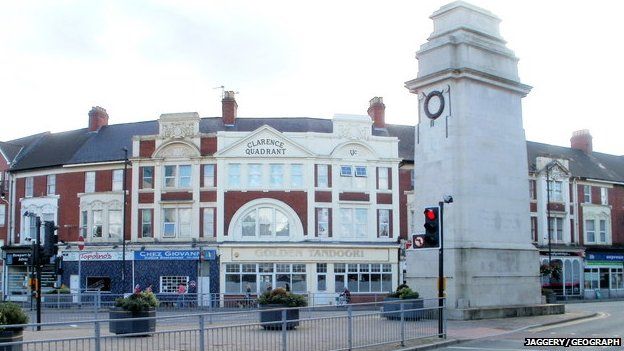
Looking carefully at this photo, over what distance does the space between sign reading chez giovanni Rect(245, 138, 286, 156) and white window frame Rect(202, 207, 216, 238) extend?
14.9ft

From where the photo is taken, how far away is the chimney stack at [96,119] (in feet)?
174

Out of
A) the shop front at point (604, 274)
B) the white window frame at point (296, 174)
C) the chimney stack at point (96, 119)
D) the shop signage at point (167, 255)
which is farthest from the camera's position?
the shop front at point (604, 274)

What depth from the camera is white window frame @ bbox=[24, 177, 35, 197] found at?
5162 cm

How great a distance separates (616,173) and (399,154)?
24518 millimetres

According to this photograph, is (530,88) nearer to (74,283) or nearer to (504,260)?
(504,260)

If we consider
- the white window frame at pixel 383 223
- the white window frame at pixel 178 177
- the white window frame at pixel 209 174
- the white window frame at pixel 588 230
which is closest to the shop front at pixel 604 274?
the white window frame at pixel 588 230

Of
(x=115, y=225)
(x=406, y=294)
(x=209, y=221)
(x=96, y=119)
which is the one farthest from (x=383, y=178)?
(x=406, y=294)

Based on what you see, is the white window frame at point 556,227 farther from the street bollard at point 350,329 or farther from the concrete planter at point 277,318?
the street bollard at point 350,329

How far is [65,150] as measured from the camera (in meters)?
52.3

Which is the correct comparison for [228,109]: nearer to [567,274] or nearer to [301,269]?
[301,269]

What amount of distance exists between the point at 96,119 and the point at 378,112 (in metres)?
21.4

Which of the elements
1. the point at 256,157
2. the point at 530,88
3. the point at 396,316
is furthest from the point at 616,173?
the point at 396,316

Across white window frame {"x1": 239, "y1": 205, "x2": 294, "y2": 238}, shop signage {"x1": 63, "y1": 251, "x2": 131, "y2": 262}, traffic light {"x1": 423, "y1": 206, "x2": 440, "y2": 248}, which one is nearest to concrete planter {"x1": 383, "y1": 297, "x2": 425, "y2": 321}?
traffic light {"x1": 423, "y1": 206, "x2": 440, "y2": 248}

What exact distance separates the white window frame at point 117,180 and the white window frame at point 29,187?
297 inches
